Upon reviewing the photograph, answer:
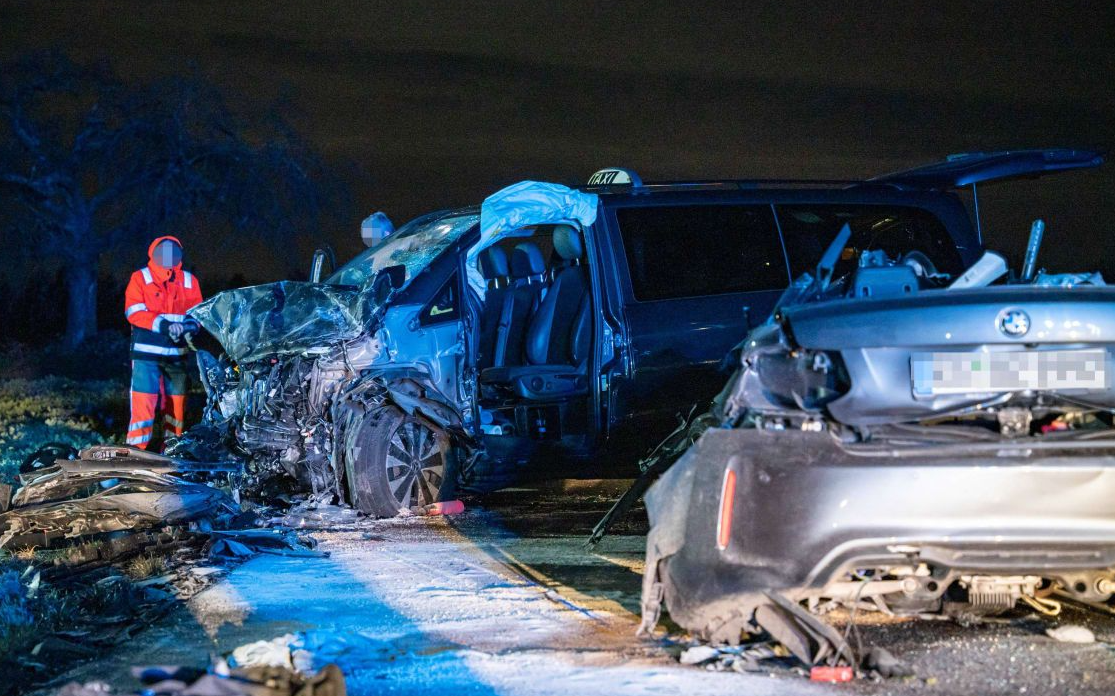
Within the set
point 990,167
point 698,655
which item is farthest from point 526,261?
point 698,655

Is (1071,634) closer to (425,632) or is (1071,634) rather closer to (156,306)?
(425,632)

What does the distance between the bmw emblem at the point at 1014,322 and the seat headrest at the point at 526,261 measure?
454 cm

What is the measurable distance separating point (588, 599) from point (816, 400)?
1.62m

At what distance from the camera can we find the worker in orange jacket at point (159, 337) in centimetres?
1034

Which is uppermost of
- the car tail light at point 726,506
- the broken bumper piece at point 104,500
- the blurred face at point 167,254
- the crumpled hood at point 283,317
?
the blurred face at point 167,254

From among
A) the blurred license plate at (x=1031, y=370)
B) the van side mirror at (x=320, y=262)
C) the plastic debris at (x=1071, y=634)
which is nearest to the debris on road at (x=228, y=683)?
the blurred license plate at (x=1031, y=370)

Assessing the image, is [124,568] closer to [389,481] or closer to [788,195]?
[389,481]

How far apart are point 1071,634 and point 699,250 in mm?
3603

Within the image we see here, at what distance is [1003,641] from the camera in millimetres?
4477

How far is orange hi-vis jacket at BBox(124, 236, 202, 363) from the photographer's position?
1037cm

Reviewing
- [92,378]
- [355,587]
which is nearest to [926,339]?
[355,587]

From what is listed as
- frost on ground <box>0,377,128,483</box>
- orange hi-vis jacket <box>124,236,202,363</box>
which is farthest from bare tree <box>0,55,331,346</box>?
orange hi-vis jacket <box>124,236,202,363</box>

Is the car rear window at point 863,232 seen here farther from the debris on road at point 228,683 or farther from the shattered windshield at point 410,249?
the debris on road at point 228,683

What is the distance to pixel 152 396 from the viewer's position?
10.4 m
